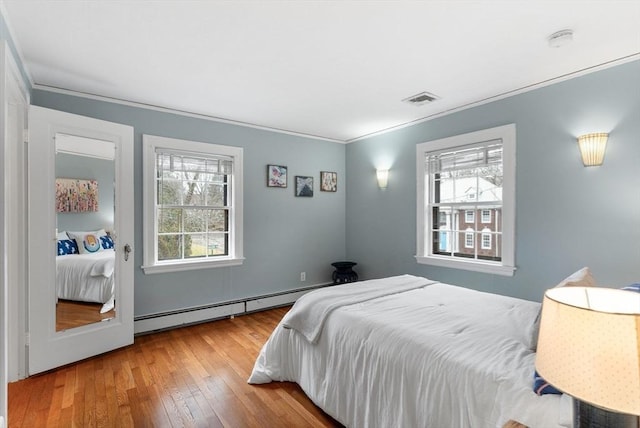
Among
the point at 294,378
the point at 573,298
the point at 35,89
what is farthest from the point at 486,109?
the point at 35,89

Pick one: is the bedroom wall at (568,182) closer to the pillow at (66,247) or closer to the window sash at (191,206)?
the window sash at (191,206)

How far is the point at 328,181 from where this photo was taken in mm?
4781

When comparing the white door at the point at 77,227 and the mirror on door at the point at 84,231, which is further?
the mirror on door at the point at 84,231

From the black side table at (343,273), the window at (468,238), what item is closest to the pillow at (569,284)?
the window at (468,238)

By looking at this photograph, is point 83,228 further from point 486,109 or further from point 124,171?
point 486,109

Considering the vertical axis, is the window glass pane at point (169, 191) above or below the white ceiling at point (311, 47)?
below

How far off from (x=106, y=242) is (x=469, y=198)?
148 inches

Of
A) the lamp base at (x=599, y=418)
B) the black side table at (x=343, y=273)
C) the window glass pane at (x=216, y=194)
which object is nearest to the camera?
the lamp base at (x=599, y=418)

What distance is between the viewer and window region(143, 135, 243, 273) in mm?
3395

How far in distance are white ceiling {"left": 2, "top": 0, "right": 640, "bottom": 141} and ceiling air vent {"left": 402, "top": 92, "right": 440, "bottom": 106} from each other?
0.22 ft

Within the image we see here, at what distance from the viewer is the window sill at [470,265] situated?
302cm

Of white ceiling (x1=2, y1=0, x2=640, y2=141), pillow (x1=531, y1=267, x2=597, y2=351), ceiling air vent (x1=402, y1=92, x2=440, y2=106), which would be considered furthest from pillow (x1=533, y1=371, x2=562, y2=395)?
ceiling air vent (x1=402, y1=92, x2=440, y2=106)

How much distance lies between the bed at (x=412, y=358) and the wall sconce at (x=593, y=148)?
129cm

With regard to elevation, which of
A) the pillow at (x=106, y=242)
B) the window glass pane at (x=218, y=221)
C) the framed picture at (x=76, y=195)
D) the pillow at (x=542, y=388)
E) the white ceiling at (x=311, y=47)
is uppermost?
the white ceiling at (x=311, y=47)
